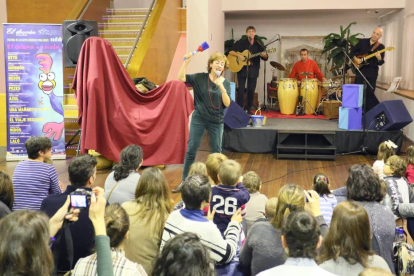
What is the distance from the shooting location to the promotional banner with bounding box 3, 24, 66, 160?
24.6ft

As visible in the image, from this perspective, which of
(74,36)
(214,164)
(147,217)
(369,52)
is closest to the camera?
(147,217)

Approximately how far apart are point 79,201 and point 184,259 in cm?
64

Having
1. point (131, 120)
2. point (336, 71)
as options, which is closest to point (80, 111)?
point (131, 120)

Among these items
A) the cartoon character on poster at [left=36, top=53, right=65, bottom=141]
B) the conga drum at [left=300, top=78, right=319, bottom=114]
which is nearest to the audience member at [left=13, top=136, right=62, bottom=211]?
the cartoon character on poster at [left=36, top=53, right=65, bottom=141]

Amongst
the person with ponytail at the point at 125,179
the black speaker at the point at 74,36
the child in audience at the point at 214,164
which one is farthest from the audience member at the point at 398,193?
the black speaker at the point at 74,36

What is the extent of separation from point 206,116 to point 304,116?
5.56 meters

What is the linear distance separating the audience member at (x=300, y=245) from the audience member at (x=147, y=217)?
3.11 feet

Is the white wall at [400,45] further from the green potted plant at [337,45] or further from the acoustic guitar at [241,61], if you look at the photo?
the acoustic guitar at [241,61]

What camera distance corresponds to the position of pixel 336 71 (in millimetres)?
12055

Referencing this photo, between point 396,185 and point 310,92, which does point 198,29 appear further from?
point 396,185

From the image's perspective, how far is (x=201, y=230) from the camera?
2791mm

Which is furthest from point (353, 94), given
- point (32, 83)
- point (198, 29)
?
point (32, 83)

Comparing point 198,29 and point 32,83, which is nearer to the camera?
point 32,83

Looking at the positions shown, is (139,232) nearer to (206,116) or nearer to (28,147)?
(28,147)
